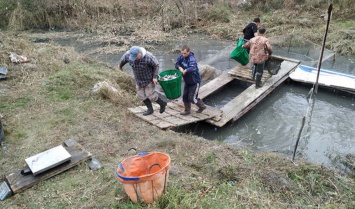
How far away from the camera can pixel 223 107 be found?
6.84 m

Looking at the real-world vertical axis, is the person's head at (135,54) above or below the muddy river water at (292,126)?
above

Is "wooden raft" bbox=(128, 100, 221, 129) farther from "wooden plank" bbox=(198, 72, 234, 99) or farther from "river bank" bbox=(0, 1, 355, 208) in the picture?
"wooden plank" bbox=(198, 72, 234, 99)

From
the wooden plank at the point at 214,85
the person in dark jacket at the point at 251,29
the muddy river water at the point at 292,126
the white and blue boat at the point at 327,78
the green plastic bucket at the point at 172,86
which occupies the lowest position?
the muddy river water at the point at 292,126

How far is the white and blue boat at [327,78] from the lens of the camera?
7.86 m

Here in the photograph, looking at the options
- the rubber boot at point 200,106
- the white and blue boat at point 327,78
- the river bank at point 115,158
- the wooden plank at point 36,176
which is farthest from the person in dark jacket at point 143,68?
the white and blue boat at point 327,78

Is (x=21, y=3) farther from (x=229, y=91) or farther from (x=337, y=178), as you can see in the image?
(x=337, y=178)

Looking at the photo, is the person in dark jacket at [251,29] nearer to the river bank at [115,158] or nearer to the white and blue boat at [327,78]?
the white and blue boat at [327,78]

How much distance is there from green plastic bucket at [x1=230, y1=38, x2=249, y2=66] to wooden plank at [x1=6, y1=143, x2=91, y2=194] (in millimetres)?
4891

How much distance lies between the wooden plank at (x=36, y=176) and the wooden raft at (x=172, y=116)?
176cm

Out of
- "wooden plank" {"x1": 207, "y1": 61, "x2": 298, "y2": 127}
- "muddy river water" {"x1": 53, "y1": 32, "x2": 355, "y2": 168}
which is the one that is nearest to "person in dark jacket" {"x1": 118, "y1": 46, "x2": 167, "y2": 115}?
"muddy river water" {"x1": 53, "y1": 32, "x2": 355, "y2": 168}

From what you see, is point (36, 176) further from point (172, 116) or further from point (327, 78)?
point (327, 78)

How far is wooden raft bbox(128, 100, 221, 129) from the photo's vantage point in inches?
229

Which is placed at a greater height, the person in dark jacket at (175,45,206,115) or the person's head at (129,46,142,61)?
the person's head at (129,46,142,61)

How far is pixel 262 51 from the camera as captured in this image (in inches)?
281
